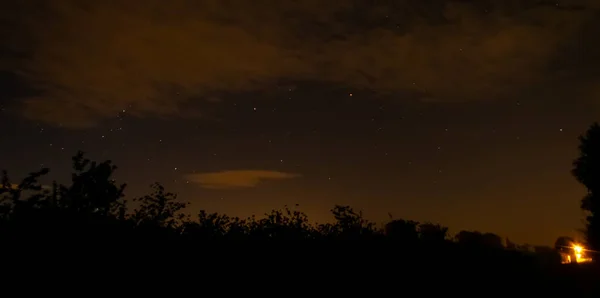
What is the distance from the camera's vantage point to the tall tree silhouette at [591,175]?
110 ft

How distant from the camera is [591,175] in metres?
34.2

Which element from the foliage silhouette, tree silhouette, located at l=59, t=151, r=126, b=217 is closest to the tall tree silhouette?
the foliage silhouette

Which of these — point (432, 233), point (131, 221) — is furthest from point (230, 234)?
point (432, 233)

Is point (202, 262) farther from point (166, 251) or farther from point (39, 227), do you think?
point (39, 227)

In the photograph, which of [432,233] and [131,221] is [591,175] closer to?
[432,233]

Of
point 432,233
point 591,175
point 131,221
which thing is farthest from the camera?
point 591,175

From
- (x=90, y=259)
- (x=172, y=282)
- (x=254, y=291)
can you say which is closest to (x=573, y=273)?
(x=254, y=291)

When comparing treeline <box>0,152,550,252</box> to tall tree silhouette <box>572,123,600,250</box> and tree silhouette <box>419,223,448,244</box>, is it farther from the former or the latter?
tall tree silhouette <box>572,123,600,250</box>

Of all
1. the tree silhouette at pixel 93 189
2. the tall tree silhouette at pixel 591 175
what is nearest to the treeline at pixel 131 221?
the tree silhouette at pixel 93 189

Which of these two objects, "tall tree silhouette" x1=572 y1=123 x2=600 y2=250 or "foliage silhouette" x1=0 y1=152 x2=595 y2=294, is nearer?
"foliage silhouette" x1=0 y1=152 x2=595 y2=294

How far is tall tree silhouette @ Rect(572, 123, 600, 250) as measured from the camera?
33.4 m

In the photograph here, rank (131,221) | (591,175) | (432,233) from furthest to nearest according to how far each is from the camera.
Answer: (591,175) < (432,233) < (131,221)

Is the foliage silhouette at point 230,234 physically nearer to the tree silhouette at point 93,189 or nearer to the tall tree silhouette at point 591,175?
the tree silhouette at point 93,189

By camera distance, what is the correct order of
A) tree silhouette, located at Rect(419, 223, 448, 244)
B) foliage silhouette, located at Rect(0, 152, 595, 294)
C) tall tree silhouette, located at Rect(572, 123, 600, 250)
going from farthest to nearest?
tall tree silhouette, located at Rect(572, 123, 600, 250), tree silhouette, located at Rect(419, 223, 448, 244), foliage silhouette, located at Rect(0, 152, 595, 294)
